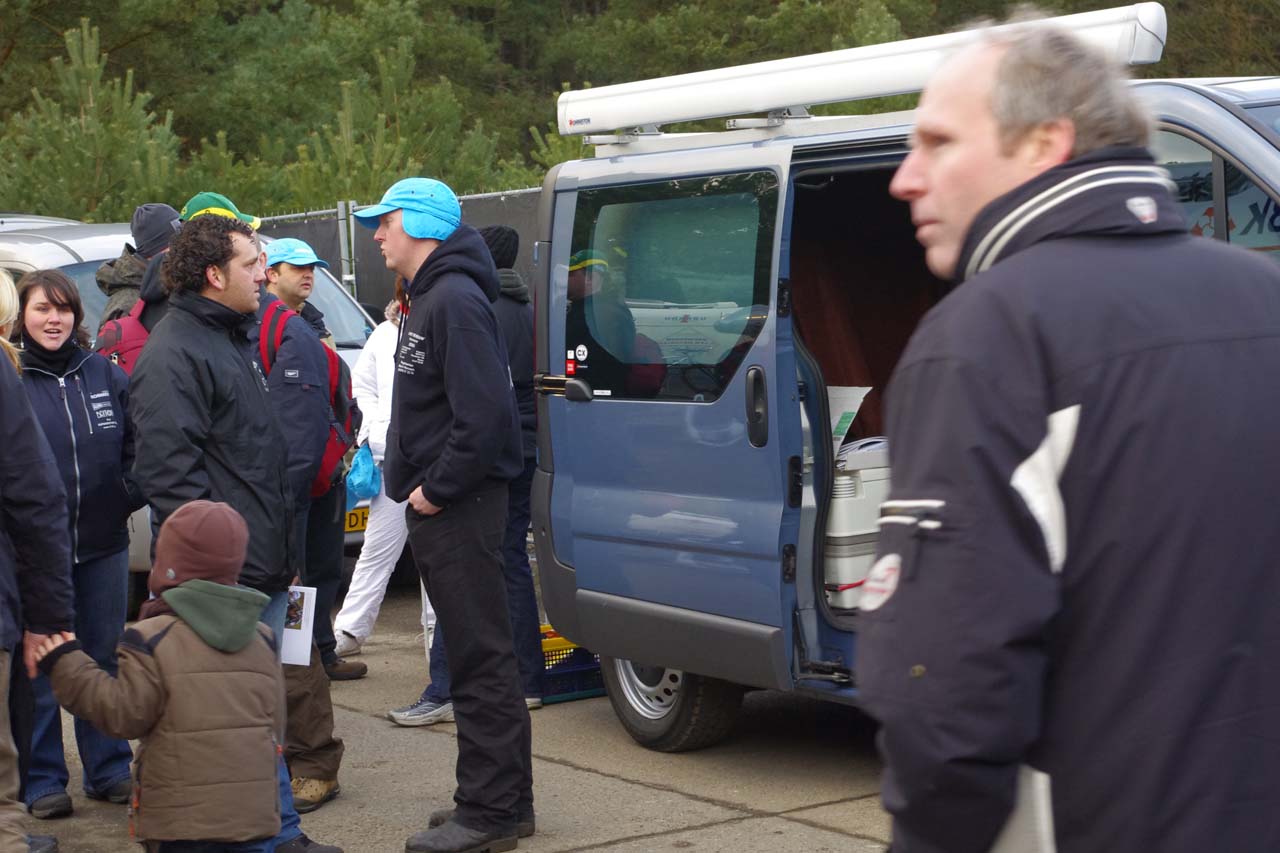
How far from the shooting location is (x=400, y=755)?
6.48 meters

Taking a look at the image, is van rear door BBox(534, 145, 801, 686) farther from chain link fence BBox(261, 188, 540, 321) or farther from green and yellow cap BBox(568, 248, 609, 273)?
chain link fence BBox(261, 188, 540, 321)

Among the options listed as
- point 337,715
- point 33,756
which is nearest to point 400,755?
point 337,715

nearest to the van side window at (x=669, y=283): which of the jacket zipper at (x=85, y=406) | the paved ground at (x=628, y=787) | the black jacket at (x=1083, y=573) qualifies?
the paved ground at (x=628, y=787)

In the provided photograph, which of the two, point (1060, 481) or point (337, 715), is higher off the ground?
point (1060, 481)

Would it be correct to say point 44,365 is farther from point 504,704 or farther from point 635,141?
point 635,141

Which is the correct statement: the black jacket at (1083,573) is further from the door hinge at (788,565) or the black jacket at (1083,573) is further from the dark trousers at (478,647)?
the door hinge at (788,565)

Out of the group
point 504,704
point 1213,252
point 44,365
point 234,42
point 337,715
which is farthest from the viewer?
point 234,42

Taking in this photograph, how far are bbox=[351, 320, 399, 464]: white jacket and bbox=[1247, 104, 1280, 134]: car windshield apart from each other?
432 cm

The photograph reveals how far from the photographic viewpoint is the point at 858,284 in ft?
23.1

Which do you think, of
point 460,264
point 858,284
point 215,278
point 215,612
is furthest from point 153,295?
point 858,284

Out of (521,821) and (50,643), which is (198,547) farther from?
(521,821)

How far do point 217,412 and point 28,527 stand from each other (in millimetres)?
747

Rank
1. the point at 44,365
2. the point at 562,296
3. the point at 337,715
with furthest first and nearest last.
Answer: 1. the point at 337,715
2. the point at 562,296
3. the point at 44,365

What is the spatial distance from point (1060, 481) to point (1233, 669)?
0.94 ft
